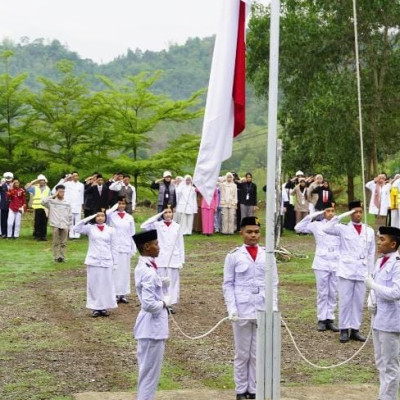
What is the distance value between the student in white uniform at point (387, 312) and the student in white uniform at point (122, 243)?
7.63 metres

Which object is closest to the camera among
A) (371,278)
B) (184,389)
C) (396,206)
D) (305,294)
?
(371,278)

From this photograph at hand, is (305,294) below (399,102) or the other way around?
below

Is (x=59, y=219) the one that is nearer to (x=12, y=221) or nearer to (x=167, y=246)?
(x=12, y=221)

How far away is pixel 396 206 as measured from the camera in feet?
90.8

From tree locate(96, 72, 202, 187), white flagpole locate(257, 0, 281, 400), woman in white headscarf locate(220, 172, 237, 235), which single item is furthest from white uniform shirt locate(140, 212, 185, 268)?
tree locate(96, 72, 202, 187)

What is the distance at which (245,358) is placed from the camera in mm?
9930

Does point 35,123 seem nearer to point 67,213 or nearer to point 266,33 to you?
point 266,33

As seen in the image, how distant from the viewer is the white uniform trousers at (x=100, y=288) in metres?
15.7

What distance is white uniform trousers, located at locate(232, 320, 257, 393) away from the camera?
9.95 m

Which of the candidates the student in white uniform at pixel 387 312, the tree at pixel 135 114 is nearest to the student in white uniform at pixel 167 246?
the student in white uniform at pixel 387 312

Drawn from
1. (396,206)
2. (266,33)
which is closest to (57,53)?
(266,33)

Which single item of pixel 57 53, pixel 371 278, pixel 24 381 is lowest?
pixel 24 381

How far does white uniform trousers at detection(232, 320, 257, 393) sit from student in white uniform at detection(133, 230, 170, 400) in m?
0.98

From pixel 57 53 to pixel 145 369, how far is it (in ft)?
454
